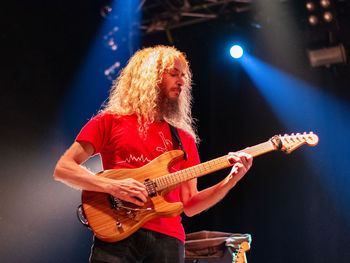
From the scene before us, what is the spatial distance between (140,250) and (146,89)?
3.94 ft

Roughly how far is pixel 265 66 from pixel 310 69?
662mm

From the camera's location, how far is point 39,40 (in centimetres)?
516

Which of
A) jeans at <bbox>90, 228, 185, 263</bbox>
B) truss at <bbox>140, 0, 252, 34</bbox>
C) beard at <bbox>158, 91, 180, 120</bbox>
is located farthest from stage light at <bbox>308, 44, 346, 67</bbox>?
jeans at <bbox>90, 228, 185, 263</bbox>

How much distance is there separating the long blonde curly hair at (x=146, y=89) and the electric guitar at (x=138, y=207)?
0.33 metres

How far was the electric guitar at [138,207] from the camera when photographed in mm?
2336

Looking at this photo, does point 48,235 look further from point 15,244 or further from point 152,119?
point 152,119

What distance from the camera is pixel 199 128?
6.57 meters

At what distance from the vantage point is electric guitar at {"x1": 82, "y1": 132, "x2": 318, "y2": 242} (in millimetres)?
2336

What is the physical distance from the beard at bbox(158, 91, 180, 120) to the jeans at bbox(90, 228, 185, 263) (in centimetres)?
99

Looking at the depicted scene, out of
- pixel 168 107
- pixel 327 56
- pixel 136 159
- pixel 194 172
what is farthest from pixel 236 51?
pixel 136 159

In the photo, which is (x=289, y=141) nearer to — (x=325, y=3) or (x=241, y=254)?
(x=241, y=254)

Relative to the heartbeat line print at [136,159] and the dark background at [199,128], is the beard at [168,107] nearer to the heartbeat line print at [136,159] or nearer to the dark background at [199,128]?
the heartbeat line print at [136,159]

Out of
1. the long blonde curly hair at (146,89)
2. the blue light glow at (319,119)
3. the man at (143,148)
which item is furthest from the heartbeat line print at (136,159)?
the blue light glow at (319,119)

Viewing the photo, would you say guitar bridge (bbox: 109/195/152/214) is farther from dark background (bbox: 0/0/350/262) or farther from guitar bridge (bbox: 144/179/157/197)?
dark background (bbox: 0/0/350/262)
